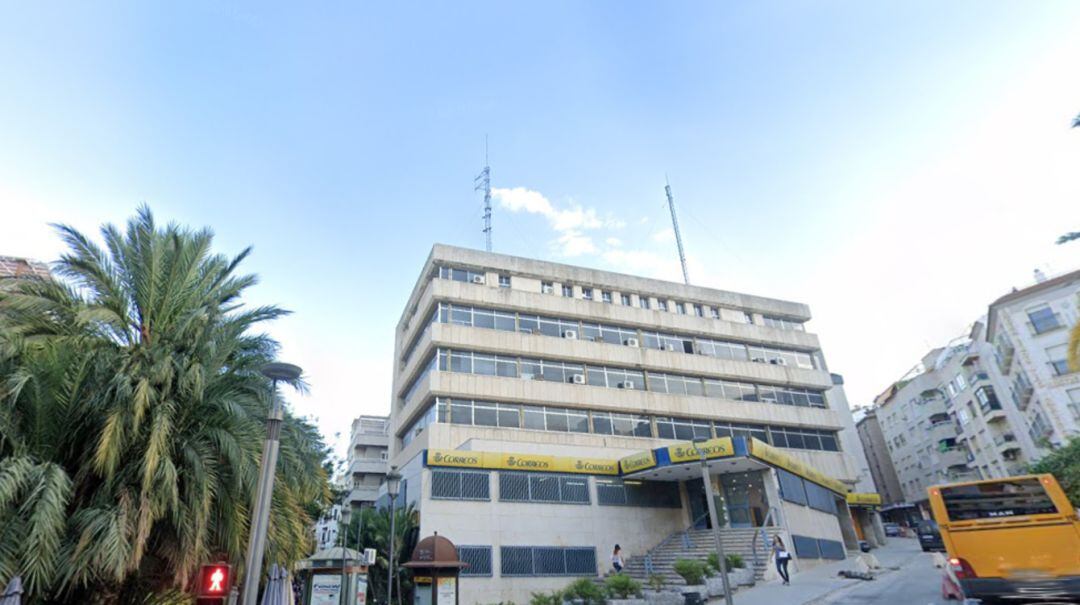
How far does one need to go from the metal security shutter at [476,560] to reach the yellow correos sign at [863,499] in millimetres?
27913

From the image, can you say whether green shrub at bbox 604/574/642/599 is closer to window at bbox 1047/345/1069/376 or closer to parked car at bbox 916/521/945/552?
parked car at bbox 916/521/945/552

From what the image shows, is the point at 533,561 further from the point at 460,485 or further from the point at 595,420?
the point at 595,420

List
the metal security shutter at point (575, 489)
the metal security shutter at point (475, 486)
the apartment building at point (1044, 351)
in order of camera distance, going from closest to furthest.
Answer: the metal security shutter at point (475, 486) → the metal security shutter at point (575, 489) → the apartment building at point (1044, 351)

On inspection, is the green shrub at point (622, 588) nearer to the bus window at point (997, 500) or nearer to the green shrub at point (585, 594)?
the green shrub at point (585, 594)

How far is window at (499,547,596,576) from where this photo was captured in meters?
23.5

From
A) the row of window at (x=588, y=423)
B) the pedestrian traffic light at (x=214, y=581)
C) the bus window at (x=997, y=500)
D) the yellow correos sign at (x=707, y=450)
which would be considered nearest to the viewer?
the pedestrian traffic light at (x=214, y=581)


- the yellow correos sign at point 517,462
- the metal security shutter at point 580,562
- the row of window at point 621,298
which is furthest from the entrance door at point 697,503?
the row of window at point 621,298

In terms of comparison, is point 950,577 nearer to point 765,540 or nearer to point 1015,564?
point 1015,564

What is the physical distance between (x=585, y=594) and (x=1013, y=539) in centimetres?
1149

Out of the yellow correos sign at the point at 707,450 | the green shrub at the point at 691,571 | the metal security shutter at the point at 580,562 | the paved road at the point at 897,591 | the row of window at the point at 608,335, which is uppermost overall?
the row of window at the point at 608,335

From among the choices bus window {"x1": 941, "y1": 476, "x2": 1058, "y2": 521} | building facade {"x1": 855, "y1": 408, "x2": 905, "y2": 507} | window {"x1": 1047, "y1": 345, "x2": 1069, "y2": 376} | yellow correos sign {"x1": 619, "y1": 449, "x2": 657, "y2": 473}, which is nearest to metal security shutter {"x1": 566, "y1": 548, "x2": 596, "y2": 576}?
yellow correos sign {"x1": 619, "y1": 449, "x2": 657, "y2": 473}

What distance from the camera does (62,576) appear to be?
997 centimetres

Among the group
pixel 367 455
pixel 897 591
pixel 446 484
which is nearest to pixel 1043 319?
pixel 897 591

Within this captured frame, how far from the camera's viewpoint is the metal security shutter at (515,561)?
23375 millimetres
